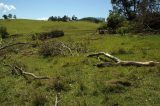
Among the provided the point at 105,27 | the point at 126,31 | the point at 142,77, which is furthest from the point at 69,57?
the point at 105,27

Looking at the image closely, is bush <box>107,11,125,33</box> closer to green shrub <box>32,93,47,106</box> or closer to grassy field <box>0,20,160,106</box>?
grassy field <box>0,20,160,106</box>

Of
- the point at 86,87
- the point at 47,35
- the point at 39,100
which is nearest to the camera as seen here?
the point at 39,100

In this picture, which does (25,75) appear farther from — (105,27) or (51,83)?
(105,27)

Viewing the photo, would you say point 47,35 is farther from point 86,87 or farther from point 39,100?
point 39,100

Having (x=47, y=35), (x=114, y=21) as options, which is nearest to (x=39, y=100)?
(x=47, y=35)

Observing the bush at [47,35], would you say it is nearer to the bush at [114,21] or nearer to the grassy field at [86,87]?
the bush at [114,21]

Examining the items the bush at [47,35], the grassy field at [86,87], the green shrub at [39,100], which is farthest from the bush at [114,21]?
the green shrub at [39,100]

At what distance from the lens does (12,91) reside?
14.4 m

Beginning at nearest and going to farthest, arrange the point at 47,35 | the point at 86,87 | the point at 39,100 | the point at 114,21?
the point at 39,100
the point at 86,87
the point at 47,35
the point at 114,21

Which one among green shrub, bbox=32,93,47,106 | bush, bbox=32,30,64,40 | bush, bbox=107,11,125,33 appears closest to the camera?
green shrub, bbox=32,93,47,106

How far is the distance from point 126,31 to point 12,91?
3311 cm

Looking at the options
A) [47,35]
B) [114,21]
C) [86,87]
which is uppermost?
[114,21]

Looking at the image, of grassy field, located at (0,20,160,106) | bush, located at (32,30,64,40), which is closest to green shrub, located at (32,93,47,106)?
grassy field, located at (0,20,160,106)

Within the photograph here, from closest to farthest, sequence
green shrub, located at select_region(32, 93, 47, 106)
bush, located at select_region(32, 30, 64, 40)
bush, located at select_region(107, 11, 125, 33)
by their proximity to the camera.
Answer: green shrub, located at select_region(32, 93, 47, 106) → bush, located at select_region(32, 30, 64, 40) → bush, located at select_region(107, 11, 125, 33)
